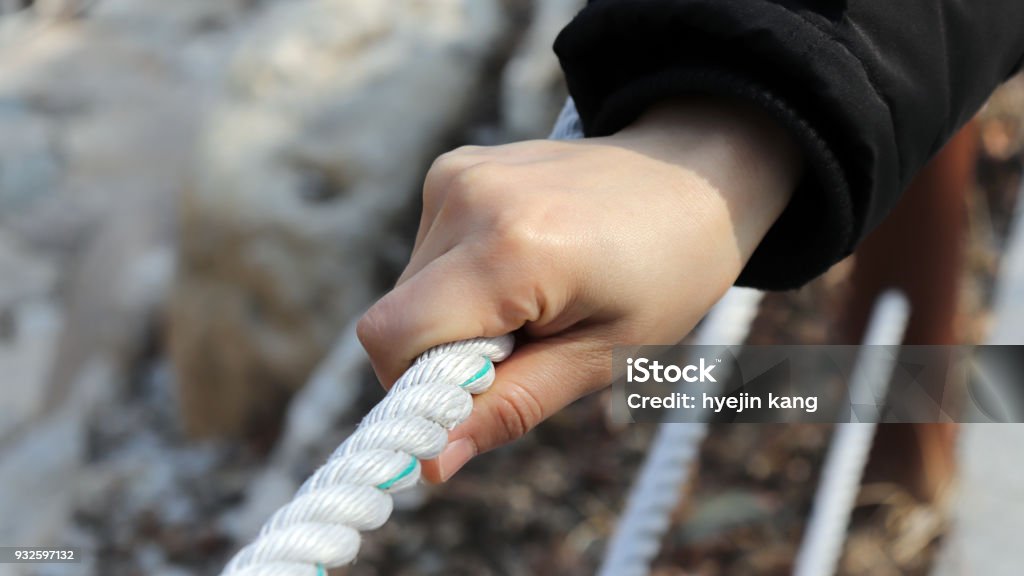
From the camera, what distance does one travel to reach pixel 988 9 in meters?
0.40

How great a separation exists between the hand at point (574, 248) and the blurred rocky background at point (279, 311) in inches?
26.7

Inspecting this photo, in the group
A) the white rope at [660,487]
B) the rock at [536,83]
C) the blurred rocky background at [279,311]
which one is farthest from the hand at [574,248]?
the rock at [536,83]

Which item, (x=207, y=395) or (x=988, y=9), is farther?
(x=207, y=395)

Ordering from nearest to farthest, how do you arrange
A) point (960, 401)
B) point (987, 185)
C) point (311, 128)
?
point (960, 401) → point (987, 185) → point (311, 128)

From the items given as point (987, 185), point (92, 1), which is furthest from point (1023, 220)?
point (92, 1)

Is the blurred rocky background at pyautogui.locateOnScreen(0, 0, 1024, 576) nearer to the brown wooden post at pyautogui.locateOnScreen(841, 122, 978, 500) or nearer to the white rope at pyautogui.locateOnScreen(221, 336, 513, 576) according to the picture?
the brown wooden post at pyautogui.locateOnScreen(841, 122, 978, 500)

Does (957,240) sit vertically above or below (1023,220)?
above

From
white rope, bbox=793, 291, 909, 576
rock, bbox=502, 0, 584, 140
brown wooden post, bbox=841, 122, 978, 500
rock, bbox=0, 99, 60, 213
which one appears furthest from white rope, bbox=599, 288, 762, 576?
rock, bbox=0, 99, 60, 213

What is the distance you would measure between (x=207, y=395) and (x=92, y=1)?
1371 millimetres

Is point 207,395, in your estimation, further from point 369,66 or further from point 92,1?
point 92,1

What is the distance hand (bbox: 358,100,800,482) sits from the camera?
33cm

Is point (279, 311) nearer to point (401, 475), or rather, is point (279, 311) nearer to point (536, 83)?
point (536, 83)

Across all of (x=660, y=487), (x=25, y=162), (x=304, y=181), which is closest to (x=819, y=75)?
(x=660, y=487)

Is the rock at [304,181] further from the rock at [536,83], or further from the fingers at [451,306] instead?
the fingers at [451,306]
